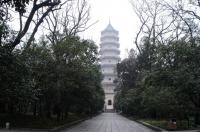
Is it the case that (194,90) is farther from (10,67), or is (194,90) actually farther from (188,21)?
(10,67)

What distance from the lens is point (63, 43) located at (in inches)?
1569

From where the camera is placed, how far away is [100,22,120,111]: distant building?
155975 mm

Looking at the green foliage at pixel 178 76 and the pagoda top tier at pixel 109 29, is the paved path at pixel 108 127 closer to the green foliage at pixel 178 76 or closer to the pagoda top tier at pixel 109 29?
the green foliage at pixel 178 76

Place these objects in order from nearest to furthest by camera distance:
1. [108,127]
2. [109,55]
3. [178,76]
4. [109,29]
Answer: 1. [178,76]
2. [108,127]
3. [109,55]
4. [109,29]

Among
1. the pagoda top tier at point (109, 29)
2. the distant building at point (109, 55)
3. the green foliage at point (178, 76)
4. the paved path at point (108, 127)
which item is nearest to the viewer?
the green foliage at point (178, 76)

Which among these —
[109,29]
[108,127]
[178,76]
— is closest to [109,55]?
[109,29]

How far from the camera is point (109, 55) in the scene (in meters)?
157

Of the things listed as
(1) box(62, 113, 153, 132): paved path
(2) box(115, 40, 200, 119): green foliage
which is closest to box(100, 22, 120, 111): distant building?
(1) box(62, 113, 153, 132): paved path

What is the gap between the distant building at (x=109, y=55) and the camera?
15598cm

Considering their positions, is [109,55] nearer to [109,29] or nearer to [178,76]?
[109,29]

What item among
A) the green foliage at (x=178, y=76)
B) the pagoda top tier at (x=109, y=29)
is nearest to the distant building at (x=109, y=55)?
the pagoda top tier at (x=109, y=29)

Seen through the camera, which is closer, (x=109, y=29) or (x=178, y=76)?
(x=178, y=76)

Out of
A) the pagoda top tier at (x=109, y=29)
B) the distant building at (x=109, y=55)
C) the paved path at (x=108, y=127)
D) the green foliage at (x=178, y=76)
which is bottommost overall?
the paved path at (x=108, y=127)

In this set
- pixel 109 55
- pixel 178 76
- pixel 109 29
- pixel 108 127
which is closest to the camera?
pixel 178 76
